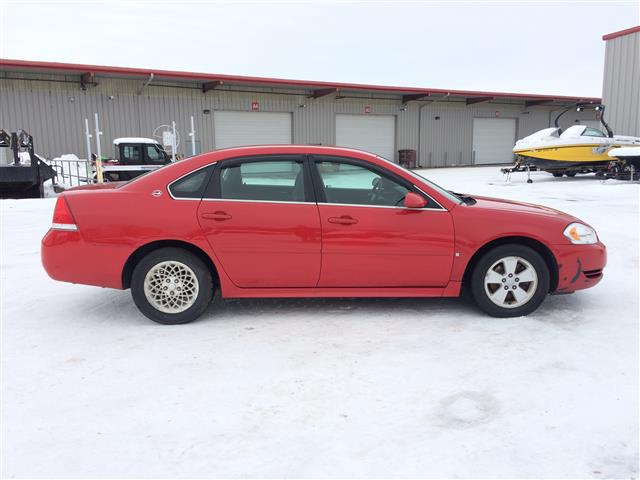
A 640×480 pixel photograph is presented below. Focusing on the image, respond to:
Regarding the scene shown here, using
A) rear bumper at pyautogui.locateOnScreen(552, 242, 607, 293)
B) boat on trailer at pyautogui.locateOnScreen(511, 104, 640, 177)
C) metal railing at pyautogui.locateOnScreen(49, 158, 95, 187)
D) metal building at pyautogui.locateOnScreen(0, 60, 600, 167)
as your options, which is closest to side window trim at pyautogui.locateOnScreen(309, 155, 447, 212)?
rear bumper at pyautogui.locateOnScreen(552, 242, 607, 293)

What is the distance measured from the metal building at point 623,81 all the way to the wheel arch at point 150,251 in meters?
21.9

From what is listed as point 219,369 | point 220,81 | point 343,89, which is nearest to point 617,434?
point 219,369

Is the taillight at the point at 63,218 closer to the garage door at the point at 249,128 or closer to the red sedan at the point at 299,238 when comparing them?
the red sedan at the point at 299,238

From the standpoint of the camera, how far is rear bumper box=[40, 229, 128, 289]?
4.18 meters

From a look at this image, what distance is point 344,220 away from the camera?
14.0ft

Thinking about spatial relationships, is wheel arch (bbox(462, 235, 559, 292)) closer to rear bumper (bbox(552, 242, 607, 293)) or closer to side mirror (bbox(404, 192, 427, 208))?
rear bumper (bbox(552, 242, 607, 293))

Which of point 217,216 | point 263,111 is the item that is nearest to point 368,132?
point 263,111

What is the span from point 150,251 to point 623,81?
22572mm

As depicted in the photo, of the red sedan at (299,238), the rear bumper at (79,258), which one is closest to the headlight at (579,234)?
the red sedan at (299,238)

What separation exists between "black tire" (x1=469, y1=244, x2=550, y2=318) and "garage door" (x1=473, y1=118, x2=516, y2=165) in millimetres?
31132

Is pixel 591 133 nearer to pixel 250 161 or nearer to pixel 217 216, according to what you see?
pixel 250 161

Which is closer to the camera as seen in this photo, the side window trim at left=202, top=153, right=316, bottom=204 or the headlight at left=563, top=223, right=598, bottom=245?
the side window trim at left=202, top=153, right=316, bottom=204

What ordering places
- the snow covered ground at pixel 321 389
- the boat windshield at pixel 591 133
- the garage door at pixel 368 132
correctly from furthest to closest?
1. the garage door at pixel 368 132
2. the boat windshield at pixel 591 133
3. the snow covered ground at pixel 321 389

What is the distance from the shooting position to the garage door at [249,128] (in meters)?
26.3
